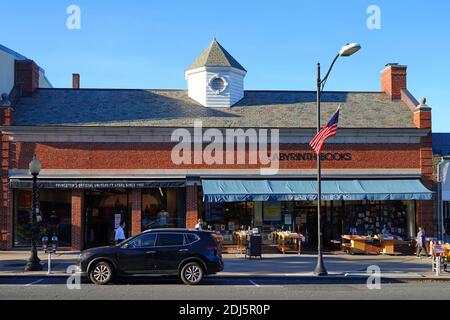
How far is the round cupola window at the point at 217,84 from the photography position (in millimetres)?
29498

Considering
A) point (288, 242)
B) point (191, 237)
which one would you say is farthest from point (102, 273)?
point (288, 242)

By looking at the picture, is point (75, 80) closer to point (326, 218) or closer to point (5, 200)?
point (5, 200)

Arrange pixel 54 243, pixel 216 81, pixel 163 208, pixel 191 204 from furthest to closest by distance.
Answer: pixel 216 81
pixel 163 208
pixel 191 204
pixel 54 243

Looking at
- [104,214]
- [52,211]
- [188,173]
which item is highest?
[188,173]

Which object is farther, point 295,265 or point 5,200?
point 5,200

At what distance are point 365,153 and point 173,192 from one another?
361 inches

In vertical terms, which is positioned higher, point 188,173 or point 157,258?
point 188,173

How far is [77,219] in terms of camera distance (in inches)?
1034

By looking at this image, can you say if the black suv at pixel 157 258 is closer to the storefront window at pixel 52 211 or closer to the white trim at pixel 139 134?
the white trim at pixel 139 134

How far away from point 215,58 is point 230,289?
1662 centimetres

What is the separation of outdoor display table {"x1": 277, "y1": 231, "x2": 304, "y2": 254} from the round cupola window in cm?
795

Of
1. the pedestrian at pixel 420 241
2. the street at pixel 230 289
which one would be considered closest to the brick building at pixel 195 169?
the pedestrian at pixel 420 241
